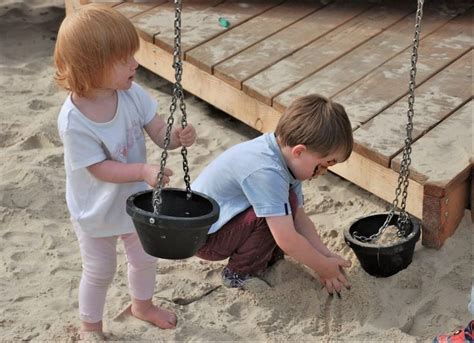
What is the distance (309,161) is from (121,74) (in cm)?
79

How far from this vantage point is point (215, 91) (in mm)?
4586

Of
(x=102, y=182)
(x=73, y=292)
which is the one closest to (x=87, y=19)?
(x=102, y=182)

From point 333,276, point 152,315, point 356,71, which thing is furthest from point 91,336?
point 356,71

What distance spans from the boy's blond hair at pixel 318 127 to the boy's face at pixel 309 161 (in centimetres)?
2

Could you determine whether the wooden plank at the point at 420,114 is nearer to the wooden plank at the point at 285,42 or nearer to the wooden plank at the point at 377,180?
the wooden plank at the point at 377,180

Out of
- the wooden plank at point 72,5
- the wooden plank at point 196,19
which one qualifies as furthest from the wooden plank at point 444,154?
the wooden plank at point 72,5

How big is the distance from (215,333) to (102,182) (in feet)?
2.29

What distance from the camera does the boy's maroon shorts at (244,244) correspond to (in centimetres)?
344

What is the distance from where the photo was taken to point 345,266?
3471mm

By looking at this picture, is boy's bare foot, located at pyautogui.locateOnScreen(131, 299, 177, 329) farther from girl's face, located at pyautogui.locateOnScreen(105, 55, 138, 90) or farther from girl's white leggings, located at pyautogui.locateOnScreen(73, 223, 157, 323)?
girl's face, located at pyautogui.locateOnScreen(105, 55, 138, 90)

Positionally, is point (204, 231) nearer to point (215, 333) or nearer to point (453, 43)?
point (215, 333)

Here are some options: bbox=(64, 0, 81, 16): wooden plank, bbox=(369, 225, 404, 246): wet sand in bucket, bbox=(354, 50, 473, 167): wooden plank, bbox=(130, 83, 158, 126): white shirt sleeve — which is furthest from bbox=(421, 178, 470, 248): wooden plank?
bbox=(64, 0, 81, 16): wooden plank

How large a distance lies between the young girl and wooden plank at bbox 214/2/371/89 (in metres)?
1.47

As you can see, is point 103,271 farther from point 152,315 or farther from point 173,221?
point 173,221
